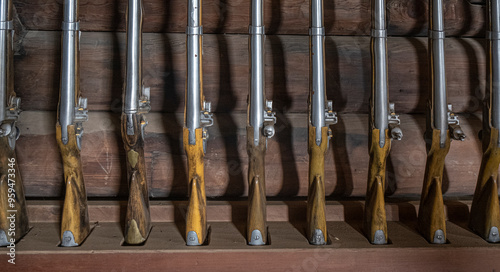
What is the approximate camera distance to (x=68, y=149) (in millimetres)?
1429

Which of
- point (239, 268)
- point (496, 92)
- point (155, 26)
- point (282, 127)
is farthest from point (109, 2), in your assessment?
point (496, 92)

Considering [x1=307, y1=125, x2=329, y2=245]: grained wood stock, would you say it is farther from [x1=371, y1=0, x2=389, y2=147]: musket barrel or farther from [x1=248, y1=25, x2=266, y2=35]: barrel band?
[x1=248, y1=25, x2=266, y2=35]: barrel band

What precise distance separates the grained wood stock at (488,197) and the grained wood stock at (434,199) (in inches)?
5.2

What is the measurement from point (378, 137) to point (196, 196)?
57cm

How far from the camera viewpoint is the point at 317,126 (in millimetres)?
1465

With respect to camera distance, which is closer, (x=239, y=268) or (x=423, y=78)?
(x=239, y=268)

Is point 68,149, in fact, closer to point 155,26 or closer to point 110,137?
point 110,137

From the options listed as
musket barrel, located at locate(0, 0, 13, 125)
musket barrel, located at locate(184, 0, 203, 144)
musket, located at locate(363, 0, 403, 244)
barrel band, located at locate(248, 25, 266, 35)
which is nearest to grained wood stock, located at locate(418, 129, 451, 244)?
musket, located at locate(363, 0, 403, 244)

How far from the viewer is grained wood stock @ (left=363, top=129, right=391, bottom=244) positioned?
146cm

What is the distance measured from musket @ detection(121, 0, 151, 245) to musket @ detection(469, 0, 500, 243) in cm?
101

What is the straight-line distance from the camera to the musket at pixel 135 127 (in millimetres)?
1437

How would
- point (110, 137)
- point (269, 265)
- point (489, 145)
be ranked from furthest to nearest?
point (110, 137)
point (489, 145)
point (269, 265)

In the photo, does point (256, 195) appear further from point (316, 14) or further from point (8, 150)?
point (8, 150)

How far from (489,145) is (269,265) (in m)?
0.76
